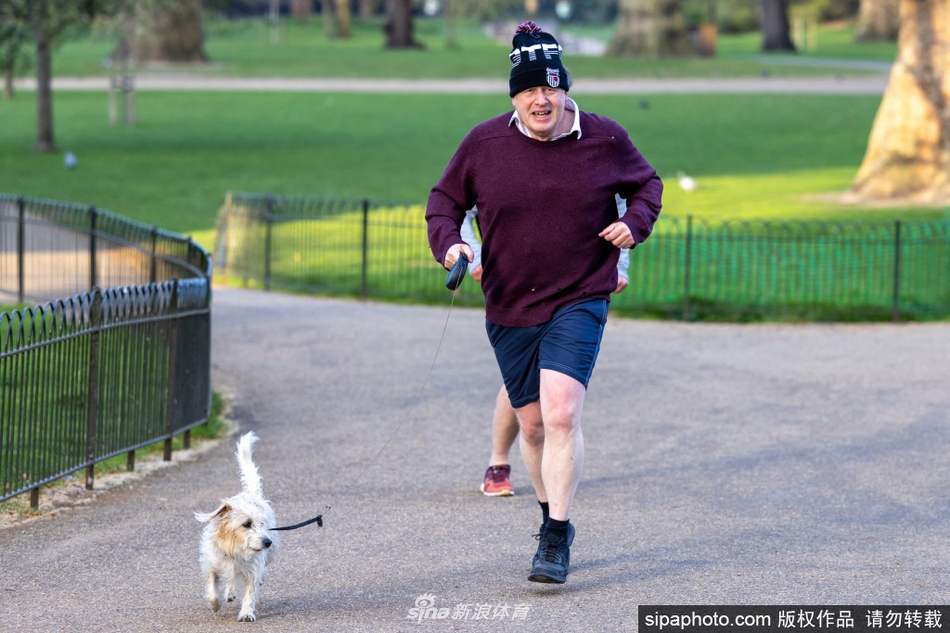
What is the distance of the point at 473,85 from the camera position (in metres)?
42.5

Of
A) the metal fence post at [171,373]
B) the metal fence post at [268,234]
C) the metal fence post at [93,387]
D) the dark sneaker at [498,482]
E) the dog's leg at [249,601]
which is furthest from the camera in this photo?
the metal fence post at [268,234]

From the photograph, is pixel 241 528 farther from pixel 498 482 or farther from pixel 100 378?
pixel 100 378

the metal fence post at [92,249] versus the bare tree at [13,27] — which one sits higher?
the bare tree at [13,27]

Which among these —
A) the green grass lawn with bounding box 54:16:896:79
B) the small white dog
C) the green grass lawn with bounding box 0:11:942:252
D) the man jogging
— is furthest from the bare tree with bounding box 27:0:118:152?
the small white dog

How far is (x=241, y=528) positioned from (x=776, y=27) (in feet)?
204

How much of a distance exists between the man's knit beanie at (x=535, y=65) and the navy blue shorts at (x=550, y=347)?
911 millimetres

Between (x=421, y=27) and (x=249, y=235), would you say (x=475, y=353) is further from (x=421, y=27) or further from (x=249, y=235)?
(x=421, y=27)

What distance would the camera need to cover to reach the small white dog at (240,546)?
4.91 metres

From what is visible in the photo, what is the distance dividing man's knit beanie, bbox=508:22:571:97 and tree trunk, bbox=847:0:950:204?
49.3ft

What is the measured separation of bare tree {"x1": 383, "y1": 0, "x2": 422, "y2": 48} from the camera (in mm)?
62312

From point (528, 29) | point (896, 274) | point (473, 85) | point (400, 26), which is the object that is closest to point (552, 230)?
point (528, 29)

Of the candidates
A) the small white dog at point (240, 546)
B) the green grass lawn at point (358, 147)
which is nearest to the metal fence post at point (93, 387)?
the small white dog at point (240, 546)

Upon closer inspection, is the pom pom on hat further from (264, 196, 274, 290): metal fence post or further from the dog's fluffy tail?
(264, 196, 274, 290): metal fence post

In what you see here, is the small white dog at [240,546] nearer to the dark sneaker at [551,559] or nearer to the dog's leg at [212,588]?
the dog's leg at [212,588]
